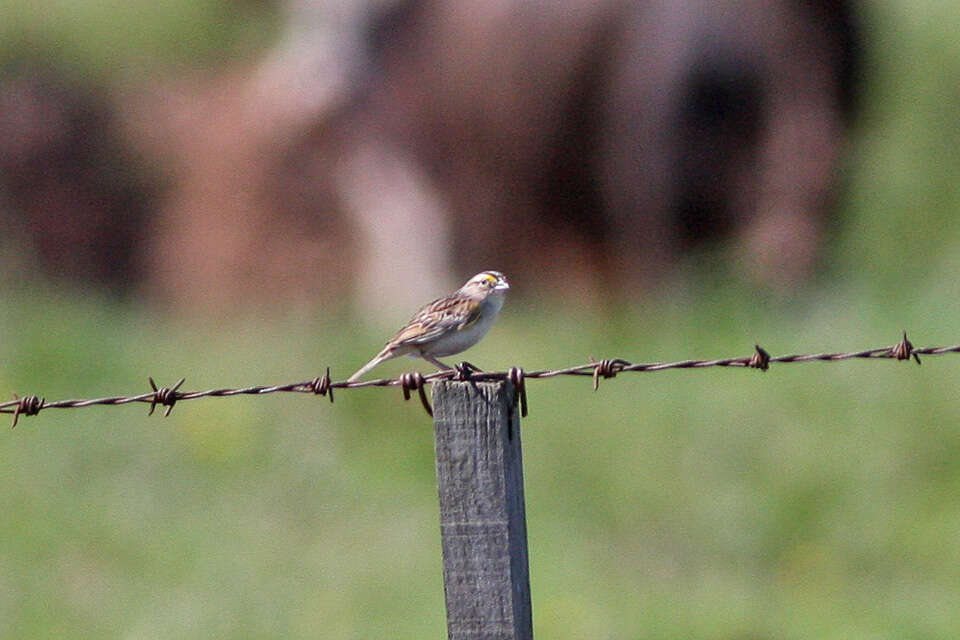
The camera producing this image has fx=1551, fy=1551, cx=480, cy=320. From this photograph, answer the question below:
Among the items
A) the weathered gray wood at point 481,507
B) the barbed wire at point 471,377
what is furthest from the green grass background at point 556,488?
the weathered gray wood at point 481,507

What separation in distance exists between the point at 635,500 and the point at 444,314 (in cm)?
433

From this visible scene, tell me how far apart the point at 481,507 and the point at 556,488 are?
18.2 feet

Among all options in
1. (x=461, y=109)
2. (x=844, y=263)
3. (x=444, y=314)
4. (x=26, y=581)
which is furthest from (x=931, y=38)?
(x=444, y=314)

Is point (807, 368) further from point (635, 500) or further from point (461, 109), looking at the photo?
point (461, 109)

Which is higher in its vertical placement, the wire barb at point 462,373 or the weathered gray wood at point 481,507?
the wire barb at point 462,373

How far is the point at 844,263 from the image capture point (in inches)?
500

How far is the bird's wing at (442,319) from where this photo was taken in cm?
486

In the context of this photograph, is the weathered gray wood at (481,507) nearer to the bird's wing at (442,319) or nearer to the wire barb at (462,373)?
the wire barb at (462,373)

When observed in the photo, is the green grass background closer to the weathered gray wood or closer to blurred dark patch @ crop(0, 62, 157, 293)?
blurred dark patch @ crop(0, 62, 157, 293)

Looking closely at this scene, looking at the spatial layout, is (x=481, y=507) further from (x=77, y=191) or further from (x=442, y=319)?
(x=77, y=191)

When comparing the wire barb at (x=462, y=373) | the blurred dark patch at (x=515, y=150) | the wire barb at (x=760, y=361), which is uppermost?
the blurred dark patch at (x=515, y=150)

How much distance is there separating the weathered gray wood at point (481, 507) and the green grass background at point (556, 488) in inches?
160

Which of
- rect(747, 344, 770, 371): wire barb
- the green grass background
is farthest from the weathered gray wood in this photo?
the green grass background

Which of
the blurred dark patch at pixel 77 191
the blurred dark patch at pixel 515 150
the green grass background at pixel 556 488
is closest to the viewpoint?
the green grass background at pixel 556 488
